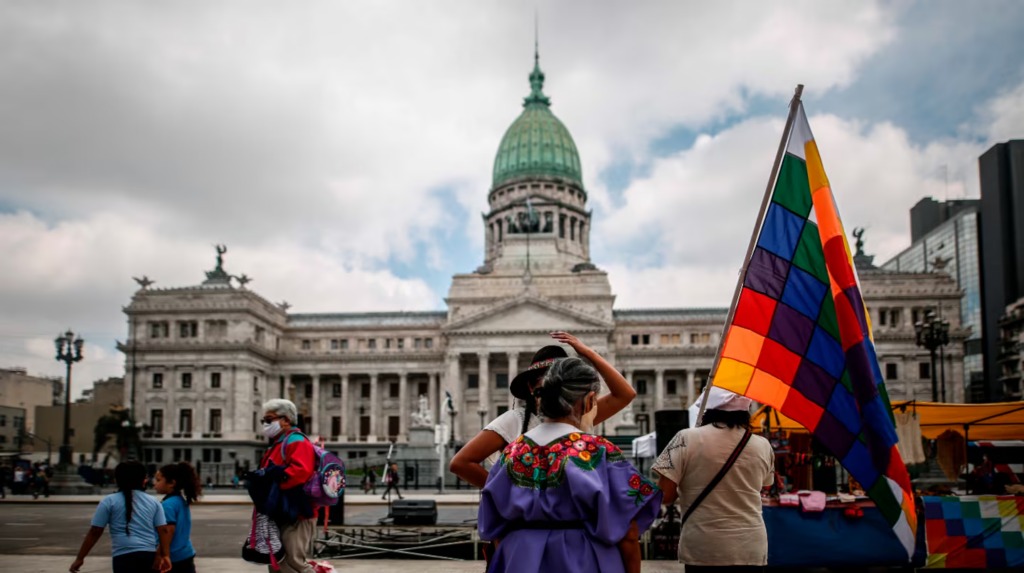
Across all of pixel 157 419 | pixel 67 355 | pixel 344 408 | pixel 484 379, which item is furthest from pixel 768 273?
pixel 344 408

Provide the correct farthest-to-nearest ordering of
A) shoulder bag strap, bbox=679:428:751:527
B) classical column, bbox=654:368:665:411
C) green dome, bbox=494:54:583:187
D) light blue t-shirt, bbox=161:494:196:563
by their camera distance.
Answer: green dome, bbox=494:54:583:187 → classical column, bbox=654:368:665:411 → light blue t-shirt, bbox=161:494:196:563 → shoulder bag strap, bbox=679:428:751:527

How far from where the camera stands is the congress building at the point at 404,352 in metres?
75.4

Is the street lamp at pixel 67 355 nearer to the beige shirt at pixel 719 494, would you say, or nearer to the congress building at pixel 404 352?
the congress building at pixel 404 352

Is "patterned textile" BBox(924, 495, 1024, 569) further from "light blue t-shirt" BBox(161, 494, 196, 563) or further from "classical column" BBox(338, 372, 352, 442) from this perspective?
"classical column" BBox(338, 372, 352, 442)

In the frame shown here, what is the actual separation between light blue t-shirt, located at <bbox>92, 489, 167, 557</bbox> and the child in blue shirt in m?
0.22

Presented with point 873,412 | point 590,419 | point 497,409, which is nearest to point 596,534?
point 590,419

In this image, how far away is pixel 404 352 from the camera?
81.5 m

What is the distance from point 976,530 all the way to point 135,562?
11.5 m

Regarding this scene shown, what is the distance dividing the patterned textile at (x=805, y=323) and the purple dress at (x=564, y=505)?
8.94 ft

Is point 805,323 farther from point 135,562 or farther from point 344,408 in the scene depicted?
point 344,408

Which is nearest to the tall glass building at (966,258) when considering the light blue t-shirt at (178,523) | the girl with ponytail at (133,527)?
the light blue t-shirt at (178,523)

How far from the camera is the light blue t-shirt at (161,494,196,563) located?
8562mm

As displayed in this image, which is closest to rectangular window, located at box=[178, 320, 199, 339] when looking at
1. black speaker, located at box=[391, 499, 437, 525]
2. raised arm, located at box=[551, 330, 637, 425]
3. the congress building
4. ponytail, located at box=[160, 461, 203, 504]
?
the congress building

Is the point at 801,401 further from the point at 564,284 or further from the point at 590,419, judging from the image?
the point at 564,284
